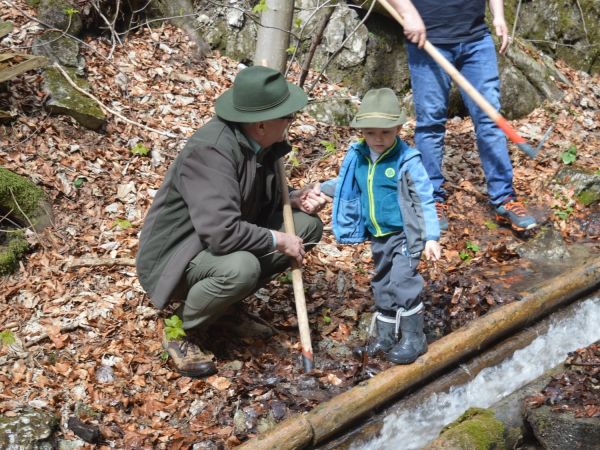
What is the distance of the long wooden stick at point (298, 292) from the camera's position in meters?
3.94

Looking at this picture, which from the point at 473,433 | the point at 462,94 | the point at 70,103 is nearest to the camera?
the point at 473,433

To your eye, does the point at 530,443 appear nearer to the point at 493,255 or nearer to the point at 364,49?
the point at 493,255

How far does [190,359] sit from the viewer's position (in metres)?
4.02

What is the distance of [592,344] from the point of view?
4.73m

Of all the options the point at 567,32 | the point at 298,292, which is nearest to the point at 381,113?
the point at 298,292

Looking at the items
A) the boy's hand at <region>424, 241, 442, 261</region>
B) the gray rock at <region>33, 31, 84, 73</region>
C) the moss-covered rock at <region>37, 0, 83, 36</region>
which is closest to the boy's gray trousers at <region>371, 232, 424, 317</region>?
the boy's hand at <region>424, 241, 442, 261</region>

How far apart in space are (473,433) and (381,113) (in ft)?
6.33

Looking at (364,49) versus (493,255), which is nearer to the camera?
(493,255)

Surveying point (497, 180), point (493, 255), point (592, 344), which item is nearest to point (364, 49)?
point (497, 180)

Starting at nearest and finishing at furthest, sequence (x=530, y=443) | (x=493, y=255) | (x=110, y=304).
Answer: (x=530, y=443) → (x=110, y=304) → (x=493, y=255)

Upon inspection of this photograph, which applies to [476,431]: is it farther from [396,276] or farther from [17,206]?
[17,206]

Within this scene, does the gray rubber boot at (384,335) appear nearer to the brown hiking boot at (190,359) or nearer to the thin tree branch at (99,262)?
the brown hiking boot at (190,359)

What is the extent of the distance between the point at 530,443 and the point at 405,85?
4.99 metres

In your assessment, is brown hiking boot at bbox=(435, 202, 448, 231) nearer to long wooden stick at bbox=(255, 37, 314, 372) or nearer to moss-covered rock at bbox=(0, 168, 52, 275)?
long wooden stick at bbox=(255, 37, 314, 372)
